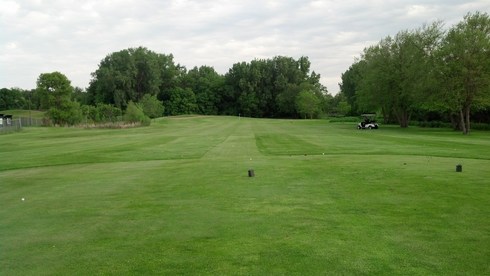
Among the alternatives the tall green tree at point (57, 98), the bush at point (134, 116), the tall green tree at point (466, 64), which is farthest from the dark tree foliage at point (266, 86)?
the tall green tree at point (466, 64)

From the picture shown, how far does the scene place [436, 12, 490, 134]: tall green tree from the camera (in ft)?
138

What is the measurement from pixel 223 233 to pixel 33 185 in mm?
Answer: 9028

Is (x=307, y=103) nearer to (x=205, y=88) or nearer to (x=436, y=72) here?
Result: (x=205, y=88)

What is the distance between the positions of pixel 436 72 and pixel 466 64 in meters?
3.06

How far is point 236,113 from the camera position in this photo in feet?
438

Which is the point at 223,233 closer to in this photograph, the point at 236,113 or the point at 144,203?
the point at 144,203

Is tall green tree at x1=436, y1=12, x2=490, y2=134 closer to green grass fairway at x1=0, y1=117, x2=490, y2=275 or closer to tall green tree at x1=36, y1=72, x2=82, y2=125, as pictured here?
green grass fairway at x1=0, y1=117, x2=490, y2=275

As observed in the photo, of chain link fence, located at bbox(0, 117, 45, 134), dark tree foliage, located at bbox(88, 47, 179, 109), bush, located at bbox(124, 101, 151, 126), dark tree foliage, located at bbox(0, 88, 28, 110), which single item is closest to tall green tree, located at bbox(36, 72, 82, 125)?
chain link fence, located at bbox(0, 117, 45, 134)

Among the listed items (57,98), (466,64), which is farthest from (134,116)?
(466,64)

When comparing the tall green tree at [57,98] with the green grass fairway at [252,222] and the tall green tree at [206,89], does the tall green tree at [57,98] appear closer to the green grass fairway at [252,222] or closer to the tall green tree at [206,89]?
the tall green tree at [206,89]

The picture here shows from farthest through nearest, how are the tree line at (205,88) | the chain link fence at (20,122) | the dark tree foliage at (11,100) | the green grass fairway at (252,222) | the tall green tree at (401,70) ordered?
the dark tree foliage at (11,100), the tree line at (205,88), the chain link fence at (20,122), the tall green tree at (401,70), the green grass fairway at (252,222)

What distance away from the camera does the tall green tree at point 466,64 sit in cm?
4206

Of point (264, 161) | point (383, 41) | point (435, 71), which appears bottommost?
point (264, 161)

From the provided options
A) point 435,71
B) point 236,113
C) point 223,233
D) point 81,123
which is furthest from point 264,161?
point 236,113
